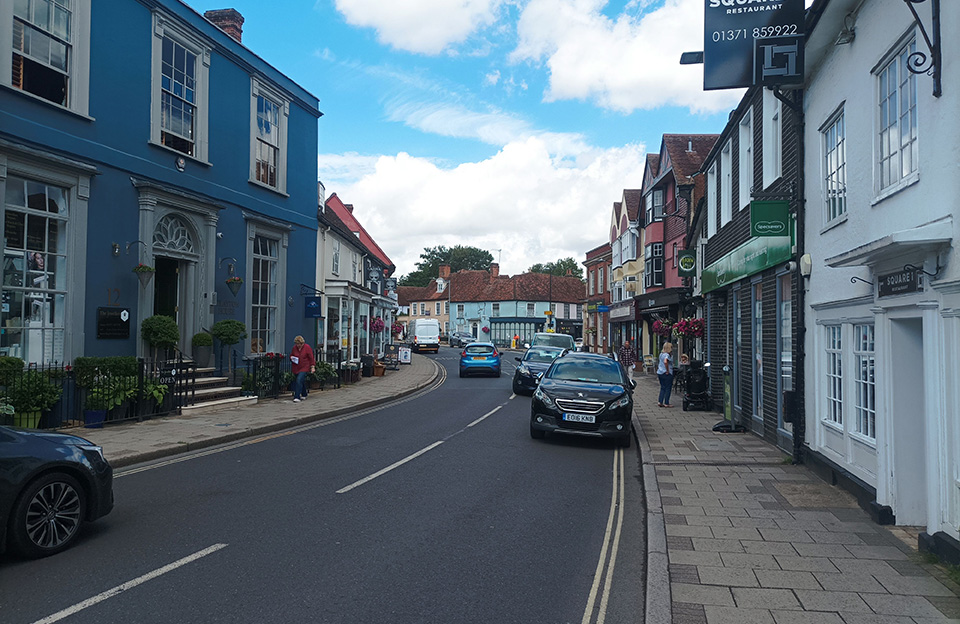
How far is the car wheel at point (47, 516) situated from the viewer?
16.9ft

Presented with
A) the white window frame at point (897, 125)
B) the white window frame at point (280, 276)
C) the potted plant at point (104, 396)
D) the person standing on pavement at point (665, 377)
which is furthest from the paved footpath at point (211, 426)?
the white window frame at point (897, 125)

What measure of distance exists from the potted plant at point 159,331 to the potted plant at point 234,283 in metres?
2.71

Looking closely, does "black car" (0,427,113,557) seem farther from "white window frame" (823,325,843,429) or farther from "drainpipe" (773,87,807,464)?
"drainpipe" (773,87,807,464)

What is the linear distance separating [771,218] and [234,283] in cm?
1217

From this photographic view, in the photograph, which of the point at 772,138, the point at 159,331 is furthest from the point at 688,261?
the point at 159,331

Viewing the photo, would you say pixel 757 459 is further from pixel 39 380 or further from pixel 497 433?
pixel 39 380

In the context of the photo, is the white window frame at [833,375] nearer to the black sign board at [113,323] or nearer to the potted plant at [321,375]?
the black sign board at [113,323]

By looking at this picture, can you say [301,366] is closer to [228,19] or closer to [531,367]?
[531,367]

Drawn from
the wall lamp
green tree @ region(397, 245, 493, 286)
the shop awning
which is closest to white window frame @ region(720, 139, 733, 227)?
the wall lamp

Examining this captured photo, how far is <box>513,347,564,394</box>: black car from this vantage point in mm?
20641

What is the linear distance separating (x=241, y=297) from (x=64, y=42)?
270 inches

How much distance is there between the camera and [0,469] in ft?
16.5

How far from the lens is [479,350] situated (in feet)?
94.2

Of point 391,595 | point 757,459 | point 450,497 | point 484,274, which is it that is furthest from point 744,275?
point 484,274
